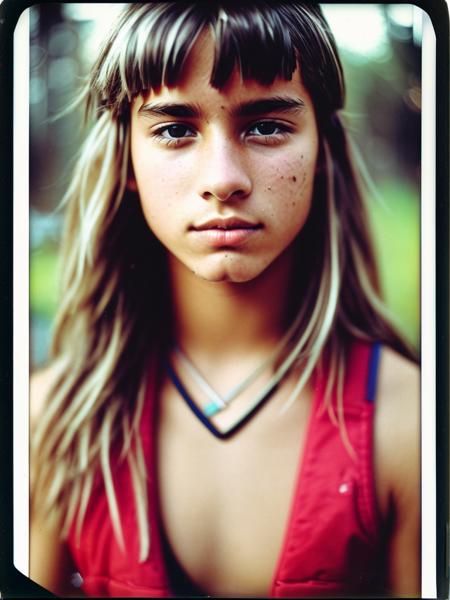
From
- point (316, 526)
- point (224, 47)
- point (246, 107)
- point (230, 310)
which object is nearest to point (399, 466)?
point (316, 526)

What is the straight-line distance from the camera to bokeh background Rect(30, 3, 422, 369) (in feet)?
5.59

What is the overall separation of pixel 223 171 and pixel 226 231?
134 mm

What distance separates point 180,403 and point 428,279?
64 centimetres

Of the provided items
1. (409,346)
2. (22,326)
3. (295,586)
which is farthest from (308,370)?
(22,326)

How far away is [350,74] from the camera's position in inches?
67.4

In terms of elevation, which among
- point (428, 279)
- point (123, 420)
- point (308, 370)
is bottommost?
point (123, 420)

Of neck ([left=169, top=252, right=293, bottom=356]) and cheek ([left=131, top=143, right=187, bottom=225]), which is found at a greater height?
cheek ([left=131, top=143, right=187, bottom=225])

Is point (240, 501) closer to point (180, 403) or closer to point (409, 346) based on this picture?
point (180, 403)

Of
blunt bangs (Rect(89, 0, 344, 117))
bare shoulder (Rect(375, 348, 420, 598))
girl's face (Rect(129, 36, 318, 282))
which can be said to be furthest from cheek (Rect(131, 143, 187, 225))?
bare shoulder (Rect(375, 348, 420, 598))

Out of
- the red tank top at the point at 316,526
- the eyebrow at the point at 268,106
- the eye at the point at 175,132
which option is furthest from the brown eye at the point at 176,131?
the red tank top at the point at 316,526

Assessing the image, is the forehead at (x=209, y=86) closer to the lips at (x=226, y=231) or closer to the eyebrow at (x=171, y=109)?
the eyebrow at (x=171, y=109)

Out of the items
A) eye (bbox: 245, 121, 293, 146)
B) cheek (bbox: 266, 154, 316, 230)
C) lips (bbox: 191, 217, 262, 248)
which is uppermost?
eye (bbox: 245, 121, 293, 146)

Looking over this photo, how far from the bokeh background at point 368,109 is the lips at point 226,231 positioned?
294 mm

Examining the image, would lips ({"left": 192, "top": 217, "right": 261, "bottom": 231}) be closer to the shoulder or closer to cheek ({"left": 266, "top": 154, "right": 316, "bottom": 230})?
cheek ({"left": 266, "top": 154, "right": 316, "bottom": 230})
